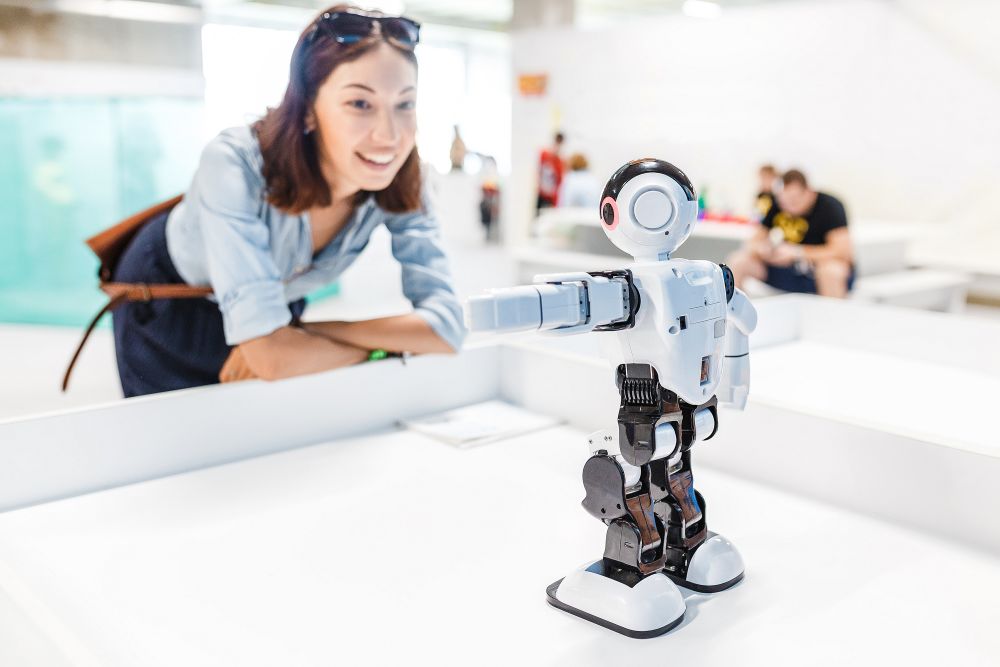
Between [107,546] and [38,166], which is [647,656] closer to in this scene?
[107,546]

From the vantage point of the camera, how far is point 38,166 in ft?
14.4

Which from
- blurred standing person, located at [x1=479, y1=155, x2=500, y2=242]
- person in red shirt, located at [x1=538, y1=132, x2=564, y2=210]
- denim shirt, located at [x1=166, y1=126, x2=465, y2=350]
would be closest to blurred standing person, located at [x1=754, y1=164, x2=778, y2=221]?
person in red shirt, located at [x1=538, y1=132, x2=564, y2=210]

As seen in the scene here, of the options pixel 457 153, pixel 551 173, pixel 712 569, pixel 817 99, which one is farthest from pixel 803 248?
pixel 457 153

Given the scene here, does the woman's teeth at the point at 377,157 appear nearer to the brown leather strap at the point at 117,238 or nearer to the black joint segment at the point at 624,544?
the brown leather strap at the point at 117,238

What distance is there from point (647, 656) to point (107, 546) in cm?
64

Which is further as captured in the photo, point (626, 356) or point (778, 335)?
point (778, 335)

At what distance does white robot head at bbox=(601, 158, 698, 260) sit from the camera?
34.6 inches

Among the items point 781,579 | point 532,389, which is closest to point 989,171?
point 532,389

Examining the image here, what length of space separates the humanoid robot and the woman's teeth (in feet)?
2.07

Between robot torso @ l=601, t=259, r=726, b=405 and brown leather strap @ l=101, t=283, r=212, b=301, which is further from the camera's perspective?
brown leather strap @ l=101, t=283, r=212, b=301

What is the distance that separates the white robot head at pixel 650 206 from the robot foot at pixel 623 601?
12.9 inches

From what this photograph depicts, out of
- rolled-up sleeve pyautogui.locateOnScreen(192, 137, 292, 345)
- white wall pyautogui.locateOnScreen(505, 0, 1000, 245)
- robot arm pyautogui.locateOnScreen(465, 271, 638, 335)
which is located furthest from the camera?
white wall pyautogui.locateOnScreen(505, 0, 1000, 245)

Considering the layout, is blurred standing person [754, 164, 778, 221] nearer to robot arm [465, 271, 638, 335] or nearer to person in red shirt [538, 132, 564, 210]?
person in red shirt [538, 132, 564, 210]

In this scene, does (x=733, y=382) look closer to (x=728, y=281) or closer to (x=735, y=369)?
(x=735, y=369)
